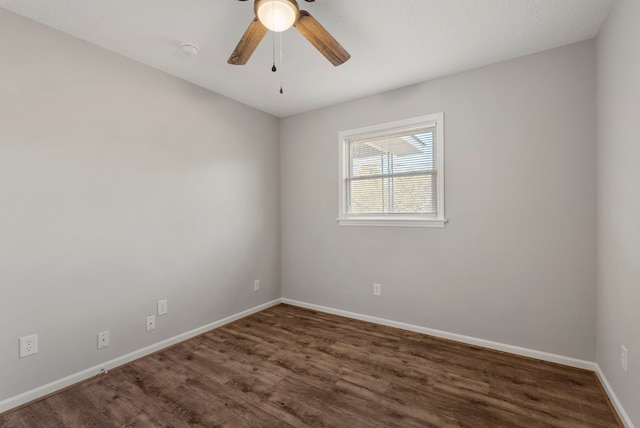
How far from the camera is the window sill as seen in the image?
2950 millimetres

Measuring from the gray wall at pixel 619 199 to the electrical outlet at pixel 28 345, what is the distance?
12.0ft

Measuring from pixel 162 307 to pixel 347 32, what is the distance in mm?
2836

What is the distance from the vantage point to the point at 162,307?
108 inches

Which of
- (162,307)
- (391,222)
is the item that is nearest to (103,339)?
(162,307)

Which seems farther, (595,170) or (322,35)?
(595,170)

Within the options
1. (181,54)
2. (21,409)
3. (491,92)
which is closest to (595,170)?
(491,92)

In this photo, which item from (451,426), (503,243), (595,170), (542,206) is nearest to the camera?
(451,426)

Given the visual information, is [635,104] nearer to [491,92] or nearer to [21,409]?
[491,92]

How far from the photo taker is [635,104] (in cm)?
160

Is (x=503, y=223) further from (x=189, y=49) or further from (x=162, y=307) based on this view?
(x=162, y=307)

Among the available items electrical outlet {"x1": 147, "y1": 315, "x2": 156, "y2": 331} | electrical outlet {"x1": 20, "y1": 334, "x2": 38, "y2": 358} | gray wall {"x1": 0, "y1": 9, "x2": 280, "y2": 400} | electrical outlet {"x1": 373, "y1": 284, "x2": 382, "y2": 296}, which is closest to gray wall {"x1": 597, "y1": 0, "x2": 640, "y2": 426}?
electrical outlet {"x1": 373, "y1": 284, "x2": 382, "y2": 296}

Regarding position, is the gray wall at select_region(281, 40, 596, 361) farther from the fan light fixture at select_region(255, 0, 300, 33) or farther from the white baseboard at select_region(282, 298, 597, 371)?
the fan light fixture at select_region(255, 0, 300, 33)

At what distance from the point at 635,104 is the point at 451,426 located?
2.07m

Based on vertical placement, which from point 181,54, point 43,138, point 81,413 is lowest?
point 81,413
